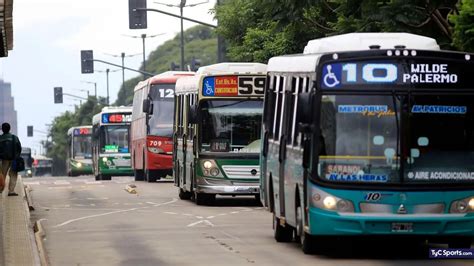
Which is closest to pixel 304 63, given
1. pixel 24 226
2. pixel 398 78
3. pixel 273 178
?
pixel 398 78

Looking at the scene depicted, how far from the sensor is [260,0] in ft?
93.5

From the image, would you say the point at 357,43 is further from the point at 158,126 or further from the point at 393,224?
the point at 158,126

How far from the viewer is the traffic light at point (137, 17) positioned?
46.3 metres

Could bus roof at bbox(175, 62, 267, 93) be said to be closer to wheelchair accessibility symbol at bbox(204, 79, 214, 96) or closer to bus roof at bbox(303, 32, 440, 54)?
wheelchair accessibility symbol at bbox(204, 79, 214, 96)

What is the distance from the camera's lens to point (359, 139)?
17.8 meters

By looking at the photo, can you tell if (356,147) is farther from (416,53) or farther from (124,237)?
(124,237)

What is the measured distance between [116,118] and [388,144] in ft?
139

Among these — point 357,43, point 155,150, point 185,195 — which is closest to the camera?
point 357,43

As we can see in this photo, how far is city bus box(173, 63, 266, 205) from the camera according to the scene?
1158 inches

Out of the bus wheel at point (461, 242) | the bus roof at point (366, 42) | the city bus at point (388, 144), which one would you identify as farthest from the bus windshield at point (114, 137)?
the city bus at point (388, 144)

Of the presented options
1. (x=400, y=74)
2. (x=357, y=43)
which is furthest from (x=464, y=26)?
(x=400, y=74)

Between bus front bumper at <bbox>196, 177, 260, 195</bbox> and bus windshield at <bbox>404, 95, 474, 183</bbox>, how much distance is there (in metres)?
11.9

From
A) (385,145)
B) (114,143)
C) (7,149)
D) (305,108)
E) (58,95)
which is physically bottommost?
(114,143)

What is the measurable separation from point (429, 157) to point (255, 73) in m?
12.1
